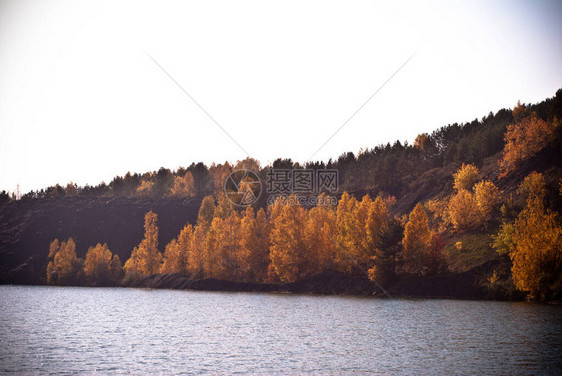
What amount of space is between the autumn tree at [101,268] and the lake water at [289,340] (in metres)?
79.2

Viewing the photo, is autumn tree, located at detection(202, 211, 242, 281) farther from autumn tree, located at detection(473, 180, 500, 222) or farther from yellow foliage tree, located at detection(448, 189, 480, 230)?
autumn tree, located at detection(473, 180, 500, 222)

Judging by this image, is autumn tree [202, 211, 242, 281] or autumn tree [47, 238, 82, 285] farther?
autumn tree [47, 238, 82, 285]

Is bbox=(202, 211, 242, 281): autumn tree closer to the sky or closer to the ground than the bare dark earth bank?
closer to the sky

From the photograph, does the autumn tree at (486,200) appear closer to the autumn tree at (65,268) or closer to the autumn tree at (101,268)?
the autumn tree at (101,268)

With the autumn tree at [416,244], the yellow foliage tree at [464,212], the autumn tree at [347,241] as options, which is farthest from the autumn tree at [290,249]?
the yellow foliage tree at [464,212]

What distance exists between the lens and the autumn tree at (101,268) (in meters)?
144

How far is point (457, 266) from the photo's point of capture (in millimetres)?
87938

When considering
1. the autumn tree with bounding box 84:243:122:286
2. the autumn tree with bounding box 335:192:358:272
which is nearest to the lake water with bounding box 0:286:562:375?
the autumn tree with bounding box 335:192:358:272

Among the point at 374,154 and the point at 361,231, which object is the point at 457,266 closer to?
the point at 361,231

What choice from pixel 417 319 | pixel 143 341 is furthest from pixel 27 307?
pixel 417 319

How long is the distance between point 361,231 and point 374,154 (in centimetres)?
10029

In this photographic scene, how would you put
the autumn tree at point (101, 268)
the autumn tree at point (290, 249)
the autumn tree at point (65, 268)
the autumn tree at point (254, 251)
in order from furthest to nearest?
the autumn tree at point (65, 268)
the autumn tree at point (101, 268)
the autumn tree at point (254, 251)
the autumn tree at point (290, 249)

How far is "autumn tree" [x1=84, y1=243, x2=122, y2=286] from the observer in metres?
144

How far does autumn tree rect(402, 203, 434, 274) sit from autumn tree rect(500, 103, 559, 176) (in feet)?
118
